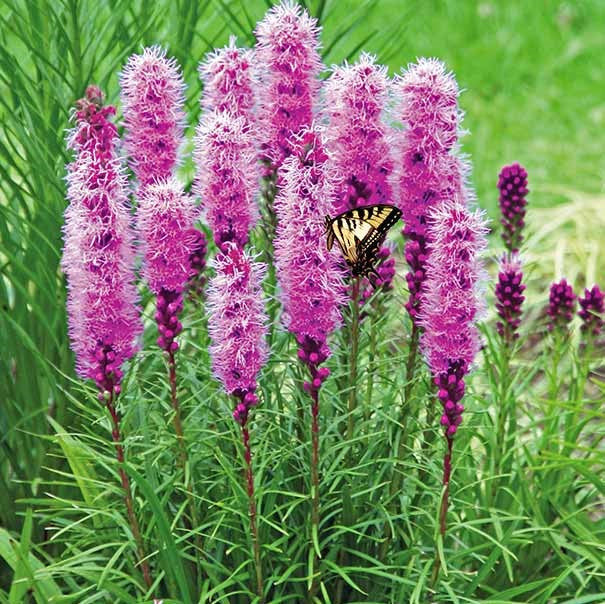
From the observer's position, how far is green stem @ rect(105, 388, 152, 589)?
8.03ft

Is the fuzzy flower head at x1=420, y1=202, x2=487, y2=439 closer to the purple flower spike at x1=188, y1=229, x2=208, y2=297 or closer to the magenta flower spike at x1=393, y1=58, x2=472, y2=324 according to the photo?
the magenta flower spike at x1=393, y1=58, x2=472, y2=324

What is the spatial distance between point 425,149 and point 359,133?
0.51ft

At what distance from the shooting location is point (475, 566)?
3404 mm

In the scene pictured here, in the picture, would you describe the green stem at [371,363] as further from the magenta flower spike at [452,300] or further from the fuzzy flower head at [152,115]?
the fuzzy flower head at [152,115]

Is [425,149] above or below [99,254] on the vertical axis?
above

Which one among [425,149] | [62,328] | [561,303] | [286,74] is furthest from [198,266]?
[561,303]

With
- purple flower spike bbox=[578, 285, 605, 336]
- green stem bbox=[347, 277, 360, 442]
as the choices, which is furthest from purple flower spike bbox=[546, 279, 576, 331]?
green stem bbox=[347, 277, 360, 442]

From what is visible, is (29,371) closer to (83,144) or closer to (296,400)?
(296,400)

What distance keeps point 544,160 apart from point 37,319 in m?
4.36

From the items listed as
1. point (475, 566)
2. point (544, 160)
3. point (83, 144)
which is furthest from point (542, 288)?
point (83, 144)

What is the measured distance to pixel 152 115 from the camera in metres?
2.47

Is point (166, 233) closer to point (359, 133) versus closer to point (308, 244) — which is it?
point (308, 244)

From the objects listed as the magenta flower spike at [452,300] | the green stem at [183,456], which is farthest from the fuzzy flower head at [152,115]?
the magenta flower spike at [452,300]

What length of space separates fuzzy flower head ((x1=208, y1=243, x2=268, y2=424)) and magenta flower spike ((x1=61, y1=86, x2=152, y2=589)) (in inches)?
8.4
